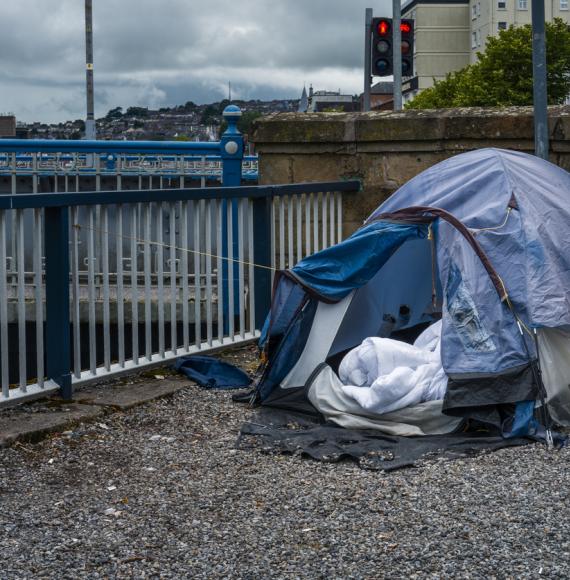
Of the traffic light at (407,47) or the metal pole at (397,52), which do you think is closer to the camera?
the metal pole at (397,52)

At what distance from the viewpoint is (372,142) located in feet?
30.9

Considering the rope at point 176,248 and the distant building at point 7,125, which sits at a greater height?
the distant building at point 7,125

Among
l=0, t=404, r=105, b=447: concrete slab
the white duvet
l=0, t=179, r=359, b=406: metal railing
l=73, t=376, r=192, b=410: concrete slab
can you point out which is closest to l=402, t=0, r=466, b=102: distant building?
l=0, t=179, r=359, b=406: metal railing

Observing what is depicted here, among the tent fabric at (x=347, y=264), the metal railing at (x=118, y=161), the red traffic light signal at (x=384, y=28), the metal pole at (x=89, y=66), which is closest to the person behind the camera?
the tent fabric at (x=347, y=264)

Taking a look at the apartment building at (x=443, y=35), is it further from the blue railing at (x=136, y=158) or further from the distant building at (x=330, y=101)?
the blue railing at (x=136, y=158)

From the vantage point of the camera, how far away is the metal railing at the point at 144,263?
6.40 metres

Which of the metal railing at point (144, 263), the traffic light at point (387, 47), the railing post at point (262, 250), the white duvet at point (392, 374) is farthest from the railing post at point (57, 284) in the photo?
the traffic light at point (387, 47)

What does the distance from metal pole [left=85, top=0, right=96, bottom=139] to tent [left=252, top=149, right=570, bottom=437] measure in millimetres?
25095

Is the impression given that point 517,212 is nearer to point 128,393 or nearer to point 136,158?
point 128,393

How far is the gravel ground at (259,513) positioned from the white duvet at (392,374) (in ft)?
2.21

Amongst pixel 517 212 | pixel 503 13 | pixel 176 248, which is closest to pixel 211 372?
pixel 176 248

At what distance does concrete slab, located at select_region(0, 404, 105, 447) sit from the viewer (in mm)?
5719

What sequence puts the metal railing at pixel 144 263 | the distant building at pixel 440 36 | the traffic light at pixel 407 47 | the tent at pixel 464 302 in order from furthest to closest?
the distant building at pixel 440 36 < the traffic light at pixel 407 47 < the metal railing at pixel 144 263 < the tent at pixel 464 302

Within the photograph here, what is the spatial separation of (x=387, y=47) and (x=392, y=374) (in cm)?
1335
